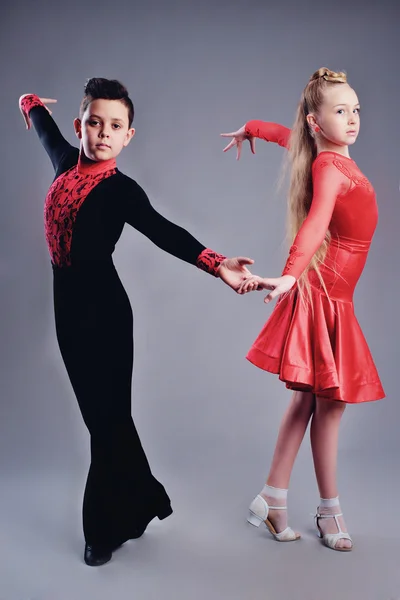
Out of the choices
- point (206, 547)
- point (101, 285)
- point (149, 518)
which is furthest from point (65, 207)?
point (206, 547)

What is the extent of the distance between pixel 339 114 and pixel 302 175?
0.26 metres

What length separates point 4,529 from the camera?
9.98ft

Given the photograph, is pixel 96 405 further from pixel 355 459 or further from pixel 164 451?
pixel 355 459

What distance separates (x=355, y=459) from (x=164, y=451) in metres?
0.90

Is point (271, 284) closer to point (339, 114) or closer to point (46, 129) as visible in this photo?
point (339, 114)

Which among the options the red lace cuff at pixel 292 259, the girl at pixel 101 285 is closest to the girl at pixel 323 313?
the red lace cuff at pixel 292 259

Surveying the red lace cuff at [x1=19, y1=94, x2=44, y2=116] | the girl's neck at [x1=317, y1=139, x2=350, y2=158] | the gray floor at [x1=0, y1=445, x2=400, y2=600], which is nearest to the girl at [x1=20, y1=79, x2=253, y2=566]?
the gray floor at [x1=0, y1=445, x2=400, y2=600]

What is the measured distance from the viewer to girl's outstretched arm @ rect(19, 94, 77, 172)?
2.95 meters

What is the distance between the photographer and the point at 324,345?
2.81 metres

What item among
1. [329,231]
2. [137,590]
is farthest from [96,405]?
[329,231]

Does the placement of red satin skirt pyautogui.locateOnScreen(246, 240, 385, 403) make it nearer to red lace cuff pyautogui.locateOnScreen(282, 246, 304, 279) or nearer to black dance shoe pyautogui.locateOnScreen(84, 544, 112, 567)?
red lace cuff pyautogui.locateOnScreen(282, 246, 304, 279)

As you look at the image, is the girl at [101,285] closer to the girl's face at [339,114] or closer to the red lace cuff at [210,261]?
the red lace cuff at [210,261]

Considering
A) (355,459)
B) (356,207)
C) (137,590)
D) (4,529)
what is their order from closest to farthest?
1. (137,590)
2. (356,207)
3. (4,529)
4. (355,459)

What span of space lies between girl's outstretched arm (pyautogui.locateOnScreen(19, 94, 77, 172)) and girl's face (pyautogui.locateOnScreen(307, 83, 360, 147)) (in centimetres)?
92
